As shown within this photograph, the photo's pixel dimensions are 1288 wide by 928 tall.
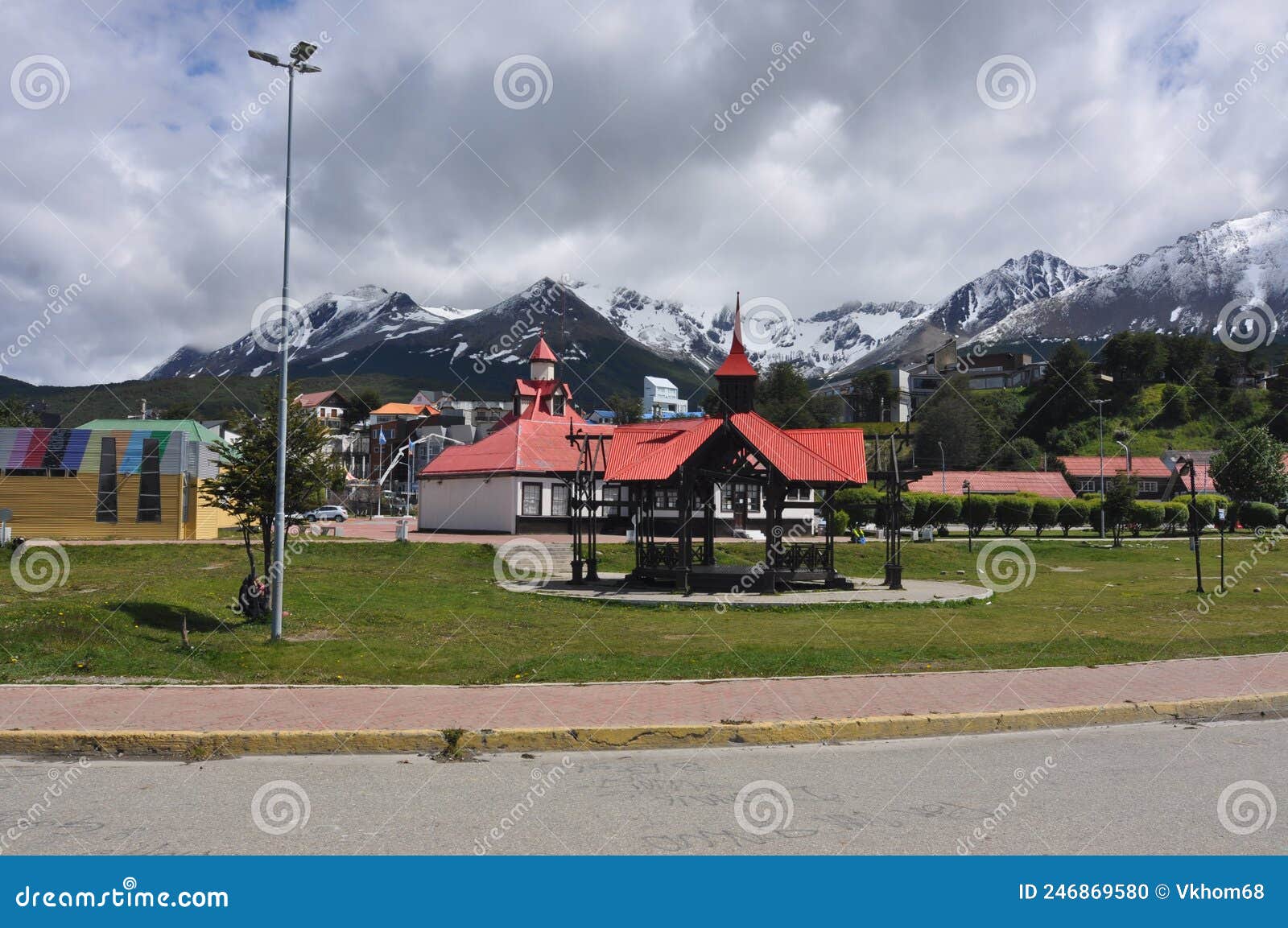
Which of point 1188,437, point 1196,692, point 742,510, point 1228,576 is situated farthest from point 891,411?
point 1196,692

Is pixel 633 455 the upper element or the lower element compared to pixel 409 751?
upper

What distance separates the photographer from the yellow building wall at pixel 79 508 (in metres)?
33.9

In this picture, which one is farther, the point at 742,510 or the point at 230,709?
the point at 742,510

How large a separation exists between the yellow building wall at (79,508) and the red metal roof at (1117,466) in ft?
322

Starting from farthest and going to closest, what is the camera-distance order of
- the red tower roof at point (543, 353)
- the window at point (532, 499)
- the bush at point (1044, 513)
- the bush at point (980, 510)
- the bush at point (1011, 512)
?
the bush at point (1044, 513)
the bush at point (1011, 512)
the bush at point (980, 510)
the red tower roof at point (543, 353)
the window at point (532, 499)

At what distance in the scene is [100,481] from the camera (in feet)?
113

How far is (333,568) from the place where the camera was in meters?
29.0

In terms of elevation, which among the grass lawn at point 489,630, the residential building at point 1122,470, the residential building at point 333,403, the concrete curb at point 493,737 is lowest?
the concrete curb at point 493,737

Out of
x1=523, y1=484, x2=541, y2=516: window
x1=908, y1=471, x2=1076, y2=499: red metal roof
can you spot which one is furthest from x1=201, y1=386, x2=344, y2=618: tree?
x1=908, y1=471, x2=1076, y2=499: red metal roof

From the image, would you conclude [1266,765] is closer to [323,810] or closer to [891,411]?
[323,810]

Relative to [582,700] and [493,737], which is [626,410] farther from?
[493,737]

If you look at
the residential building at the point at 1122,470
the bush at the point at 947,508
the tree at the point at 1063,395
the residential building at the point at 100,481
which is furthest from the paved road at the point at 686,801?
the tree at the point at 1063,395

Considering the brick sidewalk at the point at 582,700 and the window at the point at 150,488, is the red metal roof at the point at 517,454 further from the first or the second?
the brick sidewalk at the point at 582,700

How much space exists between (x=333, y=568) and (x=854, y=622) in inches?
636
